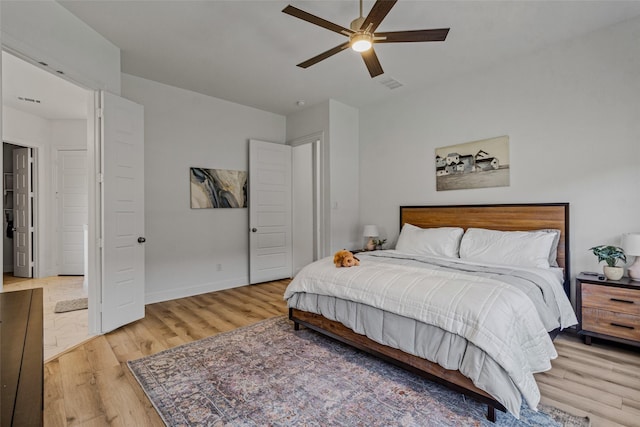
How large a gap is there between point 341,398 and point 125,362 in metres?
1.76

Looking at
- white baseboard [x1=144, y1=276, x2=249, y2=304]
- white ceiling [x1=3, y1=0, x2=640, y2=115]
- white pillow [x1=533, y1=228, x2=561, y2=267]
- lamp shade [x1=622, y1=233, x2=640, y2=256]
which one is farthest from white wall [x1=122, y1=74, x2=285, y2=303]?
lamp shade [x1=622, y1=233, x2=640, y2=256]

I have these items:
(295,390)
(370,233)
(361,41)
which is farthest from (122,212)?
(370,233)

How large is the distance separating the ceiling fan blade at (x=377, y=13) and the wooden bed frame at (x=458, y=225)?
2.25 metres

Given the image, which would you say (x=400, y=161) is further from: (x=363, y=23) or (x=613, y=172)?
(x=363, y=23)

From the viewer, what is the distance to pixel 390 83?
4156 mm

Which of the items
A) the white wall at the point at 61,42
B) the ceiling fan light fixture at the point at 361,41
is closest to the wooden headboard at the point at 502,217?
the ceiling fan light fixture at the point at 361,41

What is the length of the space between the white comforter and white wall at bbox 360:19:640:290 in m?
1.68

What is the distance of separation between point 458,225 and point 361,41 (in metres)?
2.56

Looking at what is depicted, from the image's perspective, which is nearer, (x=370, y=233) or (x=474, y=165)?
(x=474, y=165)

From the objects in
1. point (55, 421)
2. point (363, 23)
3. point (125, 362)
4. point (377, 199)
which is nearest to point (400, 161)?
point (377, 199)

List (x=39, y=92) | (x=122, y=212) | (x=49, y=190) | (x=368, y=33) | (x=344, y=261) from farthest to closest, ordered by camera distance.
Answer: (x=49, y=190) < (x=39, y=92) < (x=122, y=212) < (x=344, y=261) < (x=368, y=33)

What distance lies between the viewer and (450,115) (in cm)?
407

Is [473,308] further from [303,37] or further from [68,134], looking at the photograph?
[68,134]

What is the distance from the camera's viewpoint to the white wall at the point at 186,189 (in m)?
4.11
